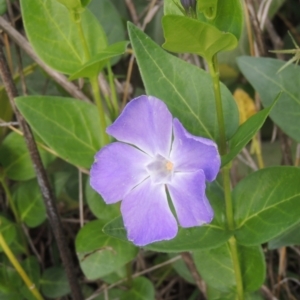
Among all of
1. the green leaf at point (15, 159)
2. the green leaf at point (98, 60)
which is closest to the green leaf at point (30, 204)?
the green leaf at point (15, 159)

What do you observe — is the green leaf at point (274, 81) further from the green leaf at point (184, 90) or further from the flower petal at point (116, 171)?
the flower petal at point (116, 171)

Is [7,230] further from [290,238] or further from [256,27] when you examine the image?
[256,27]

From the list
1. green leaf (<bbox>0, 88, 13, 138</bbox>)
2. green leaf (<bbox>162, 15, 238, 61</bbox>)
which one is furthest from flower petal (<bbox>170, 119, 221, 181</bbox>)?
green leaf (<bbox>0, 88, 13, 138</bbox>)

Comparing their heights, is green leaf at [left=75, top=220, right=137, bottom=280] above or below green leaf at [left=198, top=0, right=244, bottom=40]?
below

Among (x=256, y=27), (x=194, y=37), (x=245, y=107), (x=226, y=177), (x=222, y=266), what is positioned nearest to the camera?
(x=194, y=37)

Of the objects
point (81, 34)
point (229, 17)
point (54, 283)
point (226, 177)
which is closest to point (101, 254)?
point (54, 283)

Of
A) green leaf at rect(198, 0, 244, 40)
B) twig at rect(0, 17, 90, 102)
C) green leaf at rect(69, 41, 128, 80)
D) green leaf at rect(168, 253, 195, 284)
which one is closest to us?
green leaf at rect(198, 0, 244, 40)

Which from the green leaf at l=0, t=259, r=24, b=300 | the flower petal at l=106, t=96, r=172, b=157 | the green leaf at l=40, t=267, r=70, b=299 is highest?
the flower petal at l=106, t=96, r=172, b=157

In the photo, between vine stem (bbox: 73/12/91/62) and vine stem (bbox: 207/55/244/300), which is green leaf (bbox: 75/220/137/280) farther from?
vine stem (bbox: 73/12/91/62)
